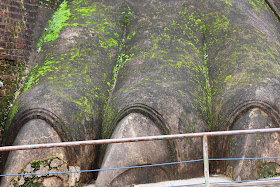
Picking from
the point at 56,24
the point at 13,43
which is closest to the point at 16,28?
the point at 13,43

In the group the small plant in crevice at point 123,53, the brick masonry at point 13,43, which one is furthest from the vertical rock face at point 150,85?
the brick masonry at point 13,43

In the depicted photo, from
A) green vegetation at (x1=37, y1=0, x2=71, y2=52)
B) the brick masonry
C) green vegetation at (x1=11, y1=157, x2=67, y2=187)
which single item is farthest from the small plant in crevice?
green vegetation at (x1=11, y1=157, x2=67, y2=187)

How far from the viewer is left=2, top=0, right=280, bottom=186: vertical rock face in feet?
19.8

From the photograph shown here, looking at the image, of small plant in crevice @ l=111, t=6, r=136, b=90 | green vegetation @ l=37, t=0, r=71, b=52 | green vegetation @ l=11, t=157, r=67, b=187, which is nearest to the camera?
green vegetation @ l=11, t=157, r=67, b=187

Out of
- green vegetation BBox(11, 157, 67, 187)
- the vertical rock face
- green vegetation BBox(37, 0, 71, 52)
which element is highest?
green vegetation BBox(37, 0, 71, 52)

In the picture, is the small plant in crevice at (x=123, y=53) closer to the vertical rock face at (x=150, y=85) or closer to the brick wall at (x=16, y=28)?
the vertical rock face at (x=150, y=85)

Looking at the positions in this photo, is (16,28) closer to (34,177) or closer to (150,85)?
(150,85)

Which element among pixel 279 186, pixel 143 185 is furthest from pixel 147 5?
pixel 279 186

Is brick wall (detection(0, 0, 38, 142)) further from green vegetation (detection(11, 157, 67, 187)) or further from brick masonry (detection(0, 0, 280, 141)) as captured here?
green vegetation (detection(11, 157, 67, 187))

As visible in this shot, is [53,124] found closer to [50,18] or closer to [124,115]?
[124,115]

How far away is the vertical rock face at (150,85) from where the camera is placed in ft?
19.8

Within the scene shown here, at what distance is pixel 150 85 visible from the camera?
6.63 m

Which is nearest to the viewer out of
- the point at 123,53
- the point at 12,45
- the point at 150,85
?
the point at 150,85

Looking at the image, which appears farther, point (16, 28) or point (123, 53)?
point (123, 53)
